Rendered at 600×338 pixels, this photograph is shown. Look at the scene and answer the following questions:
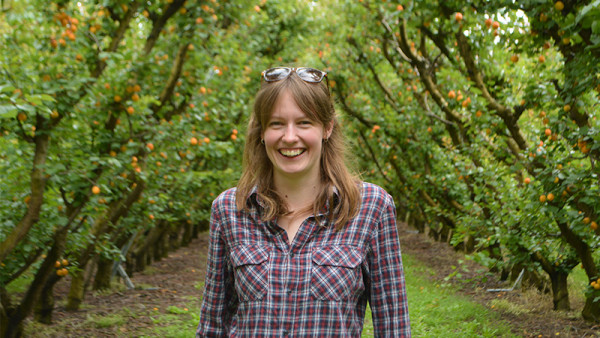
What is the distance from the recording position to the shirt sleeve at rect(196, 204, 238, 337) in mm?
2152

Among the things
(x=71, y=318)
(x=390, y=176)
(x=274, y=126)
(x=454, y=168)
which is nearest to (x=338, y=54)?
(x=390, y=176)

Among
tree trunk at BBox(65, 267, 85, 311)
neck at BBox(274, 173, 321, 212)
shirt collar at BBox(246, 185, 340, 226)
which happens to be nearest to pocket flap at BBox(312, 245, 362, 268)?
shirt collar at BBox(246, 185, 340, 226)

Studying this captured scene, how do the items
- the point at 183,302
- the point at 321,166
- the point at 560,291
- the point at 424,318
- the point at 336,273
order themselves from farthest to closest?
the point at 183,302, the point at 424,318, the point at 560,291, the point at 321,166, the point at 336,273

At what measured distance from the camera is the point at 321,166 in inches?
89.8

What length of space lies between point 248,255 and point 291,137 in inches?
17.4

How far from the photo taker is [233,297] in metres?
2.20

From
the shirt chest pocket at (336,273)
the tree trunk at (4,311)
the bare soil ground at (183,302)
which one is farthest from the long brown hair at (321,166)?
the bare soil ground at (183,302)

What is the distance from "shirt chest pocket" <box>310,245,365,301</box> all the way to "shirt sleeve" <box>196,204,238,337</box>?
366 mm

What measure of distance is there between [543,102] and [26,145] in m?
4.88

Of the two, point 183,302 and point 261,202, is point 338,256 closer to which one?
point 261,202

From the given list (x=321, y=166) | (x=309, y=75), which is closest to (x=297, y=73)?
(x=309, y=75)

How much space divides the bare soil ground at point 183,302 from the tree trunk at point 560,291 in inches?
6.6

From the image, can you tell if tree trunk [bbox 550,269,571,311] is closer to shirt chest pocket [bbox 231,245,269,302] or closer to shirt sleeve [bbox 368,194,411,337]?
shirt sleeve [bbox 368,194,411,337]

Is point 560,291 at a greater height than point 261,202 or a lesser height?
greater
